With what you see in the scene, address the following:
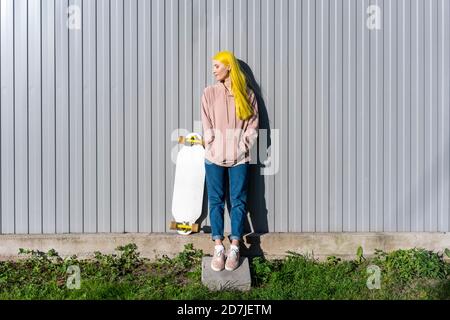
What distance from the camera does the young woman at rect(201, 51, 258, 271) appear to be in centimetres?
584

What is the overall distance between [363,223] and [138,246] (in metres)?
2.35

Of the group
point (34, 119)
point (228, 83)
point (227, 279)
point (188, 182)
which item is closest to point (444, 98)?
point (228, 83)

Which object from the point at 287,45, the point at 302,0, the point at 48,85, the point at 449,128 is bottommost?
the point at 449,128

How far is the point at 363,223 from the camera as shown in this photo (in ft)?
20.4

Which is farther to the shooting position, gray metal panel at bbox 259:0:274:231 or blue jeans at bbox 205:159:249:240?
gray metal panel at bbox 259:0:274:231

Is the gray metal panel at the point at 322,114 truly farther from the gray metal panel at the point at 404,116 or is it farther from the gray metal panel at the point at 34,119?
the gray metal panel at the point at 34,119

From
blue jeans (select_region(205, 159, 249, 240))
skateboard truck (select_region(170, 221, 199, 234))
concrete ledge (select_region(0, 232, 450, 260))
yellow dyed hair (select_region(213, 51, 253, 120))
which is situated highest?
yellow dyed hair (select_region(213, 51, 253, 120))

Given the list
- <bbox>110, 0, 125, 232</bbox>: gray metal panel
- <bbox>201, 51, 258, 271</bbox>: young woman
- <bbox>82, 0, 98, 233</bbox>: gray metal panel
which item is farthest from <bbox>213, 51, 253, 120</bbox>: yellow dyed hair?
<bbox>82, 0, 98, 233</bbox>: gray metal panel

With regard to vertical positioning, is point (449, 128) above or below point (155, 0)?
below

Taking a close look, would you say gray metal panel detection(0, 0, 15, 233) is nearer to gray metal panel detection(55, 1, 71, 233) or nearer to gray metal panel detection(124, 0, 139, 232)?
gray metal panel detection(55, 1, 71, 233)

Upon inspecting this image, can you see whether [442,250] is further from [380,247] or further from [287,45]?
[287,45]

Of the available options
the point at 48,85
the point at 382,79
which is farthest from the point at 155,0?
the point at 382,79

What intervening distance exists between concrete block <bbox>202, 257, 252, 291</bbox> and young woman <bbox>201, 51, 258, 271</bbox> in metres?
0.32

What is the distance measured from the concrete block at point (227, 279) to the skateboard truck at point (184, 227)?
0.53 metres
